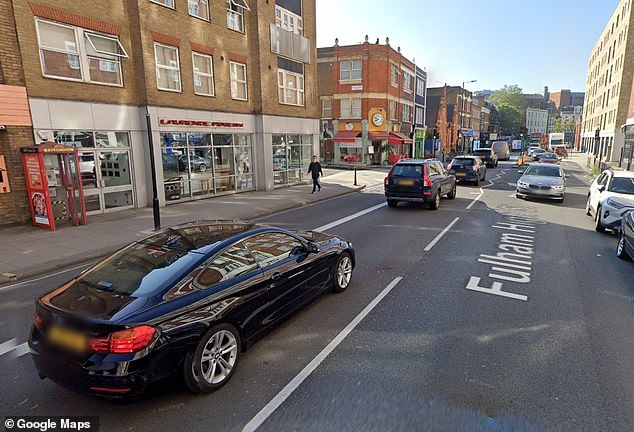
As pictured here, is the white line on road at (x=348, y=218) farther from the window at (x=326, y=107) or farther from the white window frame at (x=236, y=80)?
the window at (x=326, y=107)

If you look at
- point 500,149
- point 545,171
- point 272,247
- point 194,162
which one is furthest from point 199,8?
point 500,149

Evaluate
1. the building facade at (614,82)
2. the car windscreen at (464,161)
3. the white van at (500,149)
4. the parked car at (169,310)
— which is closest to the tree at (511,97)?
the building facade at (614,82)

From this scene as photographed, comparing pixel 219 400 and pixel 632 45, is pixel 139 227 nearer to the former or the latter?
pixel 219 400

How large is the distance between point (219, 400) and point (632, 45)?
2002 inches

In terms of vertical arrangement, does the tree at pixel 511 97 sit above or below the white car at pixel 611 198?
above

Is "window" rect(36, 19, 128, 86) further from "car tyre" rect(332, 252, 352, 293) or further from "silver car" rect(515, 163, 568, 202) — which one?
"silver car" rect(515, 163, 568, 202)

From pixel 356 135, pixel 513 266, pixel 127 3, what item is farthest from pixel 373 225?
pixel 356 135

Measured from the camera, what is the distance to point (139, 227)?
34.8ft

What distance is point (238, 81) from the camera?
56.6 feet

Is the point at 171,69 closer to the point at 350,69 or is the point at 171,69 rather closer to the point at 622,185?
the point at 622,185

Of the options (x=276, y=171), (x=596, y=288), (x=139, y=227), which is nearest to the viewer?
(x=596, y=288)

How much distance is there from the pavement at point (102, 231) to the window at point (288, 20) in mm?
9015

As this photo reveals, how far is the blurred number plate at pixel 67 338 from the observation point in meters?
2.96

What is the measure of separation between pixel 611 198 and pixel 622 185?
971 mm
